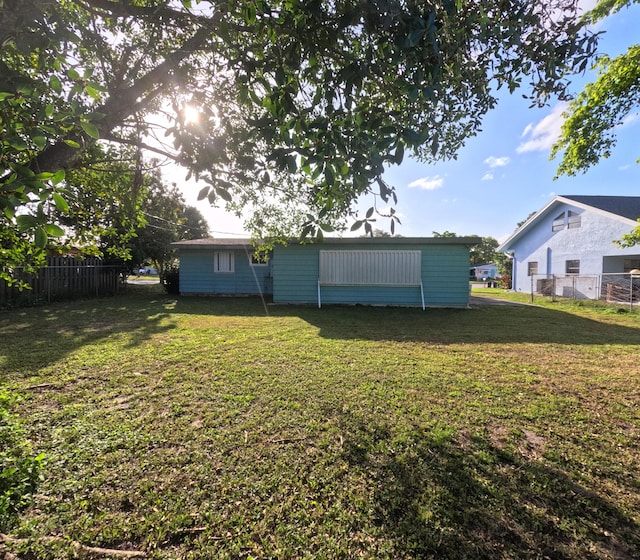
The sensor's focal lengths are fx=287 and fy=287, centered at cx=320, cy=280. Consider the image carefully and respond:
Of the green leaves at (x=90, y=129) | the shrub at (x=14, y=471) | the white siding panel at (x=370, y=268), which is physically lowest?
the shrub at (x=14, y=471)

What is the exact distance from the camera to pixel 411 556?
4.63 ft

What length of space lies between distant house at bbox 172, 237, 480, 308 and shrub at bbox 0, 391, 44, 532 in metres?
7.33

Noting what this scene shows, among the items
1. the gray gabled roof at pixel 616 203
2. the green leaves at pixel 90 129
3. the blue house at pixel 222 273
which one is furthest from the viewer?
the blue house at pixel 222 273

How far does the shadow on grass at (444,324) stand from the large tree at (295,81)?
416 centimetres

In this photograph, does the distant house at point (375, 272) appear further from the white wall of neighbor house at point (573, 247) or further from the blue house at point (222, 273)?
the white wall of neighbor house at point (573, 247)

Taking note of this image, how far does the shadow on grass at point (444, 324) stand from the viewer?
19.0ft

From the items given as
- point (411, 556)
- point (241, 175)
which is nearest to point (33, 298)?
point (241, 175)

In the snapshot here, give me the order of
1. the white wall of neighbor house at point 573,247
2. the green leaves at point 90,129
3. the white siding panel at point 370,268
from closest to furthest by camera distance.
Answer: the green leaves at point 90,129 < the white siding panel at point 370,268 < the white wall of neighbor house at point 573,247

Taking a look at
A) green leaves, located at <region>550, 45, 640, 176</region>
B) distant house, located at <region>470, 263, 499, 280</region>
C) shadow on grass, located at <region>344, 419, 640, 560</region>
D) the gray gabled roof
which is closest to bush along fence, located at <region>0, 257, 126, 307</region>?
shadow on grass, located at <region>344, 419, 640, 560</region>

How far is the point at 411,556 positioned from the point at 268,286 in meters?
11.9

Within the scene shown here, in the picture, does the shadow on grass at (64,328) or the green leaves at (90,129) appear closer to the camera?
the green leaves at (90,129)

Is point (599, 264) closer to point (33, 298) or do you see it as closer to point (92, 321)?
point (92, 321)

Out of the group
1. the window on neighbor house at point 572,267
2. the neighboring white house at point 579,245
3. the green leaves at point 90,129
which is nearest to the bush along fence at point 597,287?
the neighboring white house at point 579,245

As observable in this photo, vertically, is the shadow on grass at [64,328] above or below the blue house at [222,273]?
below
